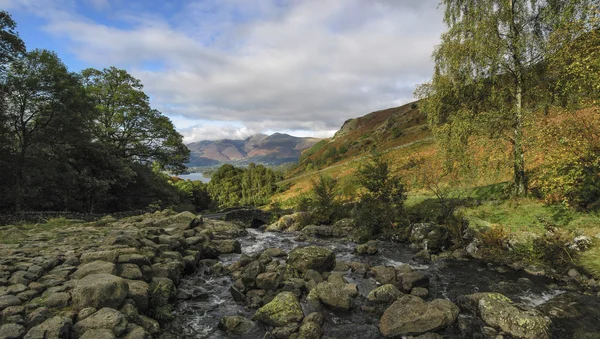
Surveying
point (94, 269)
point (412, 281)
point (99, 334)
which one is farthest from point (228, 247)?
point (99, 334)

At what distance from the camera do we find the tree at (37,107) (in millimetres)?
25500

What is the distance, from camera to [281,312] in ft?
36.4

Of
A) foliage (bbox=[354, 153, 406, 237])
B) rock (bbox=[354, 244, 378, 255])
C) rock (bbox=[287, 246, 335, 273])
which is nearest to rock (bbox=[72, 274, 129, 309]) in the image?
rock (bbox=[287, 246, 335, 273])

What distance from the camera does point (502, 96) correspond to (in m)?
21.4

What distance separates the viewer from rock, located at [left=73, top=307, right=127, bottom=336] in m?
8.23

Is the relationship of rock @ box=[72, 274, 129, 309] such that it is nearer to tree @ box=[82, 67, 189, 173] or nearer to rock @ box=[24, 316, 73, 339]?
rock @ box=[24, 316, 73, 339]

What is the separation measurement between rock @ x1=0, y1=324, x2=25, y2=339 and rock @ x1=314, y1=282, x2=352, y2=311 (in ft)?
32.2

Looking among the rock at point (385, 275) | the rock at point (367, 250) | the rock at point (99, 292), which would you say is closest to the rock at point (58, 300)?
the rock at point (99, 292)

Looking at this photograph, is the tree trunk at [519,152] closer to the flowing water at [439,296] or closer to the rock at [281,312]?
the flowing water at [439,296]

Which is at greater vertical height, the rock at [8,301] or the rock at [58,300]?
the rock at [8,301]

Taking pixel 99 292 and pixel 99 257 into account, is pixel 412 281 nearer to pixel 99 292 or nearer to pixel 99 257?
pixel 99 292

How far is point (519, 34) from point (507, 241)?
14146 millimetres

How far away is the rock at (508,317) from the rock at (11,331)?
1450 cm

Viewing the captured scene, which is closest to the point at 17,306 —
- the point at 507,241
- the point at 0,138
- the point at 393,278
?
the point at 393,278
